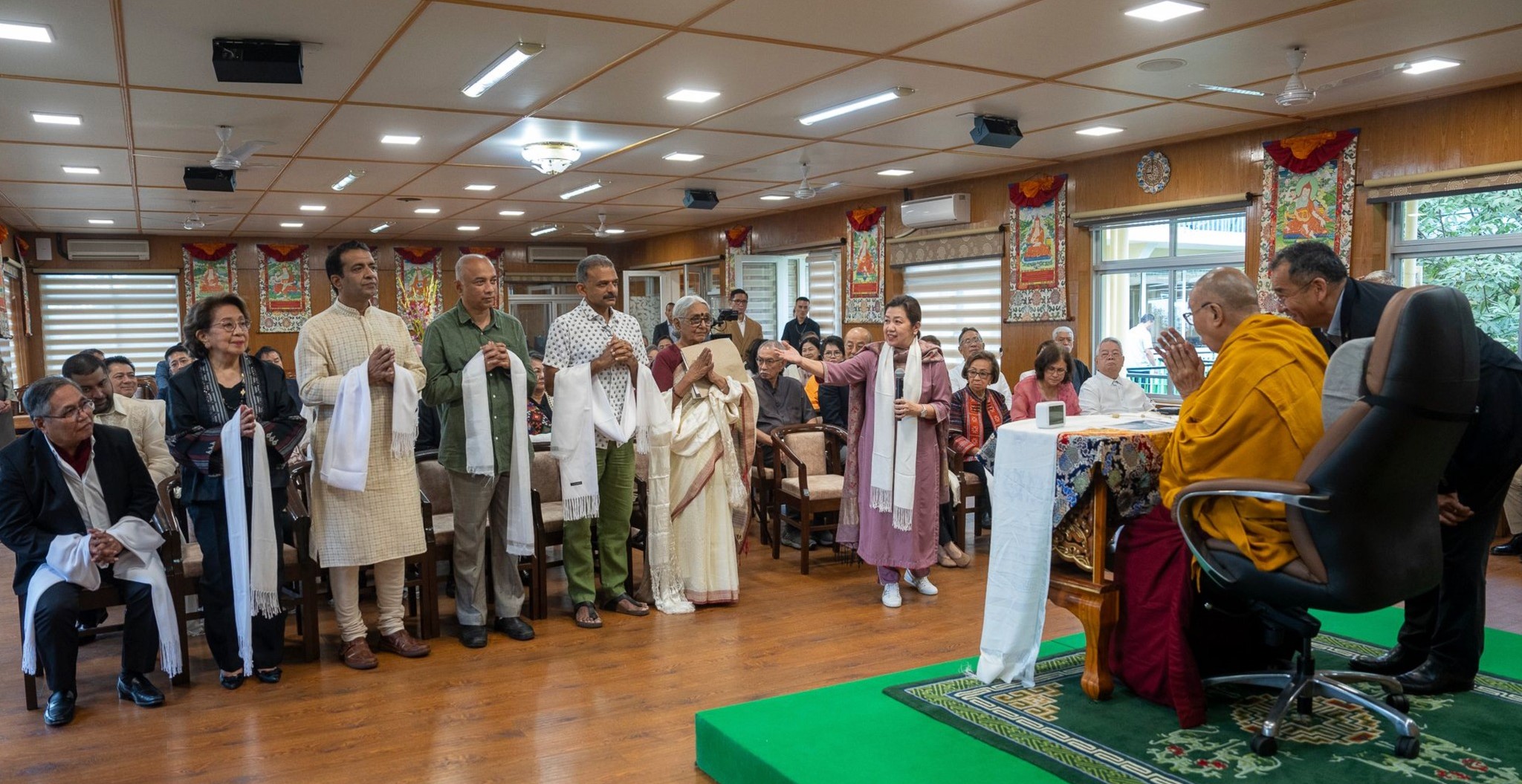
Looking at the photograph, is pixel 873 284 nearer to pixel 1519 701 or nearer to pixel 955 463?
pixel 955 463

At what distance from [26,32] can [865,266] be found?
24.5 feet

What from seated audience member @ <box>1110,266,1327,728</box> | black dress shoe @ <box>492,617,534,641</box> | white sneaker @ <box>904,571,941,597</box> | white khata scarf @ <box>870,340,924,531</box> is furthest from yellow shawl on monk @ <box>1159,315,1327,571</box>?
black dress shoe @ <box>492,617,534,641</box>

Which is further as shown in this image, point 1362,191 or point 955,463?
point 1362,191

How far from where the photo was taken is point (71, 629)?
3.46m

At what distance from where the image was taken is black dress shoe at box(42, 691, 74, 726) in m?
3.38

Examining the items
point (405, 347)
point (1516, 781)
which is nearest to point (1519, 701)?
point (1516, 781)

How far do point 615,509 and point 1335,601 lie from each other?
9.70ft

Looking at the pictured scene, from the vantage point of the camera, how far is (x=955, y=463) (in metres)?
5.86

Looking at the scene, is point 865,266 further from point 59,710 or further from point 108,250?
point 108,250

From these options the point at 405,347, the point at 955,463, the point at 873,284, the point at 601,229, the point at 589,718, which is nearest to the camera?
the point at 589,718

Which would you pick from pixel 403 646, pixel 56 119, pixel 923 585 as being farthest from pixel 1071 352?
pixel 56 119

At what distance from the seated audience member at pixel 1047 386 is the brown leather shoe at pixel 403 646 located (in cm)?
336

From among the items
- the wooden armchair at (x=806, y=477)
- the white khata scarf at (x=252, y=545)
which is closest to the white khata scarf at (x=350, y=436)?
the white khata scarf at (x=252, y=545)

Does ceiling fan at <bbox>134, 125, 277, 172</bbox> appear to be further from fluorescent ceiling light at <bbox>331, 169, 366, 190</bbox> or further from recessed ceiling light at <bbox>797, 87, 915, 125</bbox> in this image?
recessed ceiling light at <bbox>797, 87, 915, 125</bbox>
